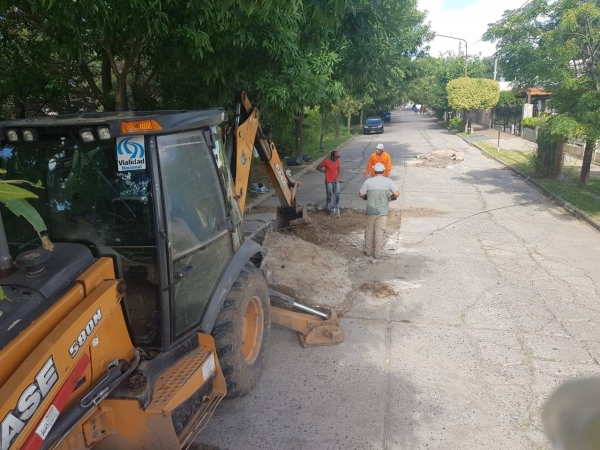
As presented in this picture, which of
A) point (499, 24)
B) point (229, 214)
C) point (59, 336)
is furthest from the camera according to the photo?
point (499, 24)

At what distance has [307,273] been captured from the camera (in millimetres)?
6539

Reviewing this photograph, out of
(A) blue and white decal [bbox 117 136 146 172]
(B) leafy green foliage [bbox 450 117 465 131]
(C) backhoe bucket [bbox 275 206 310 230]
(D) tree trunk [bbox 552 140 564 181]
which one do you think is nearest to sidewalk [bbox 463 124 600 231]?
(D) tree trunk [bbox 552 140 564 181]

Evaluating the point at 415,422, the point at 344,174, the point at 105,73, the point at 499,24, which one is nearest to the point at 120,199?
the point at 415,422

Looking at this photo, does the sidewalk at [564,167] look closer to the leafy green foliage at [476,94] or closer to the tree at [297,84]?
the leafy green foliage at [476,94]

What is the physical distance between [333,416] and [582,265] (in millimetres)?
5794

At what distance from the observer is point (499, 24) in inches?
481

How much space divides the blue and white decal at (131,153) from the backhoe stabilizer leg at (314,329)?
8.45ft

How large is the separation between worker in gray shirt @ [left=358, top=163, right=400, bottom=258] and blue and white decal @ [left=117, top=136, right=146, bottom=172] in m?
5.57

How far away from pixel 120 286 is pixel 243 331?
5.24 ft

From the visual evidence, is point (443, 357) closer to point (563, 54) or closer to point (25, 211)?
point (25, 211)

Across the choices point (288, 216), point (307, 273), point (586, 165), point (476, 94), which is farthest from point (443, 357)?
point (476, 94)

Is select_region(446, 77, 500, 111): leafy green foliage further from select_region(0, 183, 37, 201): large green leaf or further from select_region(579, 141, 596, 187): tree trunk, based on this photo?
select_region(0, 183, 37, 201): large green leaf

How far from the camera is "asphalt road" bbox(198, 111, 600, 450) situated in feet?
12.7

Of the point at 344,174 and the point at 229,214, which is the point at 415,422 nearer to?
the point at 229,214
